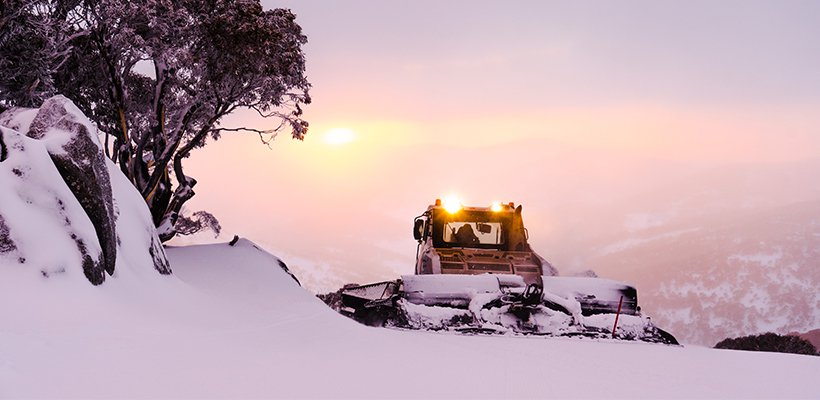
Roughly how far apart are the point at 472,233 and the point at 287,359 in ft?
29.4

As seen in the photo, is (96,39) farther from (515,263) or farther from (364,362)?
(364,362)

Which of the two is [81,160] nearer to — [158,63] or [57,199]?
[57,199]

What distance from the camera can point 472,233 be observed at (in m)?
14.8

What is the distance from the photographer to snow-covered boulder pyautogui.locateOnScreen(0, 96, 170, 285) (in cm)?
707

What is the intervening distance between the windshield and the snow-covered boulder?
22.2ft

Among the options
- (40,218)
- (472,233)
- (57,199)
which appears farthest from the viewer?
(472,233)

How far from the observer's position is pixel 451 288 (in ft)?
34.5

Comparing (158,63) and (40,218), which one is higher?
(158,63)

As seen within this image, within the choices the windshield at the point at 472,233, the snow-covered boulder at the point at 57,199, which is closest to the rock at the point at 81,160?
the snow-covered boulder at the point at 57,199

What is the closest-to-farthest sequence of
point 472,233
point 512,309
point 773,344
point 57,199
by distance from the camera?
point 57,199
point 512,309
point 472,233
point 773,344

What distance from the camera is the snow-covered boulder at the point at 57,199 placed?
7.07 metres

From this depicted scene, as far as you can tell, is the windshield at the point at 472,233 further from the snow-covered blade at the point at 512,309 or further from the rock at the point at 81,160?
the rock at the point at 81,160

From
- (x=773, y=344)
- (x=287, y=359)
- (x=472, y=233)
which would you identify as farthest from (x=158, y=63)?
(x=773, y=344)

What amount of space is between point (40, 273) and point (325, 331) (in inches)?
146
